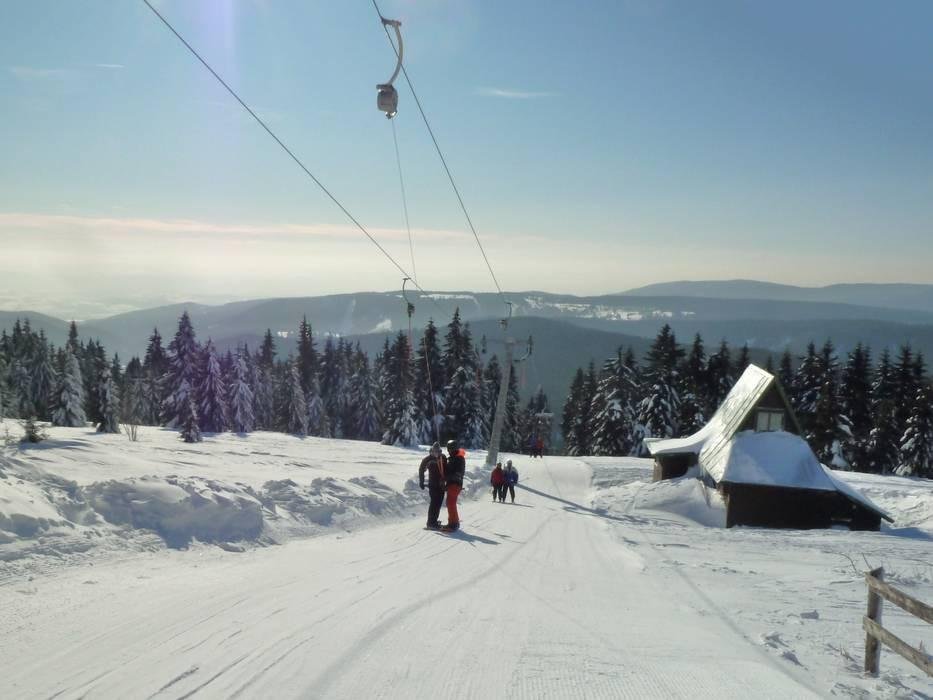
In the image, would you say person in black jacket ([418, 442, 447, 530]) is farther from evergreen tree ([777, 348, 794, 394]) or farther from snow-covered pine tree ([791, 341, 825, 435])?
evergreen tree ([777, 348, 794, 394])

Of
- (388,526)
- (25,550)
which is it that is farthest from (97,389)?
(25,550)

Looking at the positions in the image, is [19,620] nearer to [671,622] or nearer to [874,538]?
[671,622]

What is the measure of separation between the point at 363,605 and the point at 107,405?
175 ft

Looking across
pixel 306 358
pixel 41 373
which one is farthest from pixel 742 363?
pixel 41 373

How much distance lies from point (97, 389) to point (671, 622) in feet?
192

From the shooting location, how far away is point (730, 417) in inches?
1373

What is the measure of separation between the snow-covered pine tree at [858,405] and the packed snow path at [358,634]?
164 feet

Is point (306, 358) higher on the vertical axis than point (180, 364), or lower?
lower

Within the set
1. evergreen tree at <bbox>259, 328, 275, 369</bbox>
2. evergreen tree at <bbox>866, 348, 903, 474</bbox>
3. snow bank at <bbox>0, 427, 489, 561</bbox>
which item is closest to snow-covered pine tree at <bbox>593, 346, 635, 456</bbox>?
evergreen tree at <bbox>866, 348, 903, 474</bbox>

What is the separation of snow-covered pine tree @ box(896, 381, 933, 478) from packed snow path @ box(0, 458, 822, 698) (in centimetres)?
4592

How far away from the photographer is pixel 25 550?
23.8 feet

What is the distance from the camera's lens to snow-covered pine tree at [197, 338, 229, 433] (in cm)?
5803

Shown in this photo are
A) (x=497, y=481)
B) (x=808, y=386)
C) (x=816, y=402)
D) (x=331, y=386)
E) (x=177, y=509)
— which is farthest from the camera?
(x=331, y=386)

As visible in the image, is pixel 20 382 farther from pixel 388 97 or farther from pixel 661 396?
pixel 388 97
